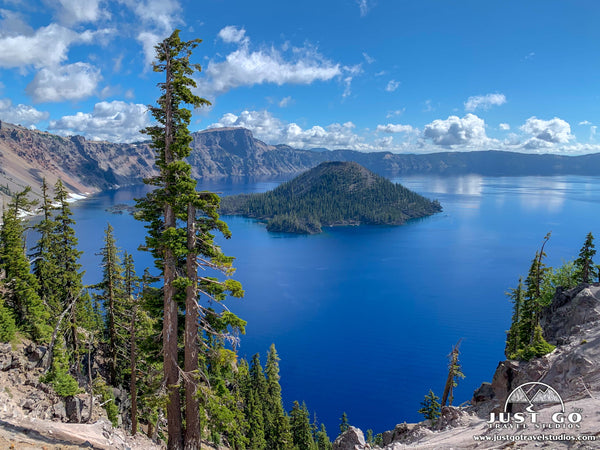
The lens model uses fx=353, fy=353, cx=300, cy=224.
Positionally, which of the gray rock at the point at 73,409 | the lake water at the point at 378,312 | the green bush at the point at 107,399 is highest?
the gray rock at the point at 73,409

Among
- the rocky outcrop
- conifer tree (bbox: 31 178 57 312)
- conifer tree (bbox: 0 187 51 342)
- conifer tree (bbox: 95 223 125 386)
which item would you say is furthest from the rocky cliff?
conifer tree (bbox: 31 178 57 312)

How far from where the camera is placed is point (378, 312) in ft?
325

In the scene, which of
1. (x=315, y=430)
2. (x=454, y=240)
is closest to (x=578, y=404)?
(x=315, y=430)

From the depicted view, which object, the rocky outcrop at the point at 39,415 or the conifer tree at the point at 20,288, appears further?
the conifer tree at the point at 20,288

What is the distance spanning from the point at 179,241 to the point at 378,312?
91783mm

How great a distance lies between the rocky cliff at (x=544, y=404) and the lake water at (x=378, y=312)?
104ft

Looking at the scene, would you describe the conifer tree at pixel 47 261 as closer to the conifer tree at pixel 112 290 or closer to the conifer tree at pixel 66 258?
the conifer tree at pixel 66 258

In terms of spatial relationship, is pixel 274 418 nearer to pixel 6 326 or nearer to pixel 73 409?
pixel 73 409

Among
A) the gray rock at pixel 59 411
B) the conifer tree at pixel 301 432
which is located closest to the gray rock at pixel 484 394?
the conifer tree at pixel 301 432

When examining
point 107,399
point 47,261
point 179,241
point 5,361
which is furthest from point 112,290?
point 179,241

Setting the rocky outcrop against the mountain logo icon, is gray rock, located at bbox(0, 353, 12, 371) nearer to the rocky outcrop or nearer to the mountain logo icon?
the rocky outcrop

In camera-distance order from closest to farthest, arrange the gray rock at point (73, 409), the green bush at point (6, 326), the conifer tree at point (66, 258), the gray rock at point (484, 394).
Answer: the gray rock at point (73, 409) < the green bush at point (6, 326) < the gray rock at point (484, 394) < the conifer tree at point (66, 258)

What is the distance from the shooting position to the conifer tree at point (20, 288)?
31250 millimetres

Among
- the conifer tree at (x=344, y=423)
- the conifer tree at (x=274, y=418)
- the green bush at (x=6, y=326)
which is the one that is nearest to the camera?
the green bush at (x=6, y=326)
